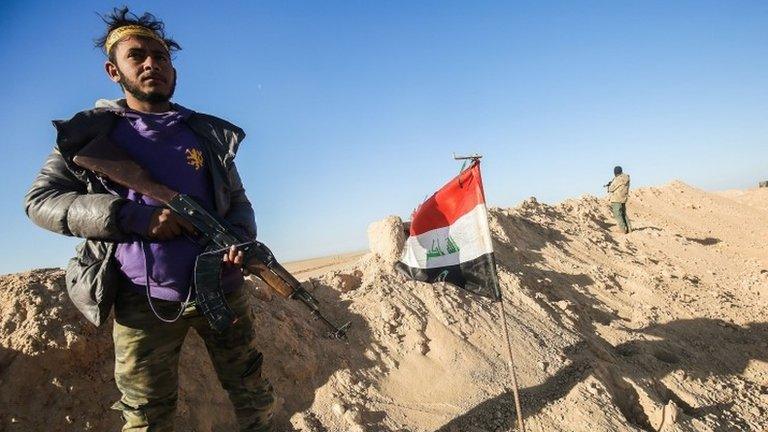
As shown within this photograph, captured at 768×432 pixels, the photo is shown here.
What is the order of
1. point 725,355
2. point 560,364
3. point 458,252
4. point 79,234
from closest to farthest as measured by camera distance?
point 79,234 < point 458,252 < point 560,364 < point 725,355

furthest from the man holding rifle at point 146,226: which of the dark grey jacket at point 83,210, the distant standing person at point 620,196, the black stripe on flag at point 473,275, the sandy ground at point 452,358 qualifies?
the distant standing person at point 620,196

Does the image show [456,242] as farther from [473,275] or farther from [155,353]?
A: [155,353]

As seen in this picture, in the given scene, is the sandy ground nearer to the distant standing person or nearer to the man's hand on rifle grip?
the man's hand on rifle grip

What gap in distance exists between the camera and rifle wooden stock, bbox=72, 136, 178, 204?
6.70ft

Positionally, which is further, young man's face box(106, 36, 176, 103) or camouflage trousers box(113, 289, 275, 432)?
young man's face box(106, 36, 176, 103)

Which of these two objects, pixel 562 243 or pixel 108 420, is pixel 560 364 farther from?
pixel 562 243

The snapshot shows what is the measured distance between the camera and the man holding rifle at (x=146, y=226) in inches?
80.1

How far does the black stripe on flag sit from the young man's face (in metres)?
2.94

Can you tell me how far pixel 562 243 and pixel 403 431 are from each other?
7.40 m

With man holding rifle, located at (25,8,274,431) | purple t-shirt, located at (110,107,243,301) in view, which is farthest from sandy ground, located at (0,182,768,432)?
purple t-shirt, located at (110,107,243,301)

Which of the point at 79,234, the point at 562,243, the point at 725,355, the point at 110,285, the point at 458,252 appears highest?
the point at 79,234

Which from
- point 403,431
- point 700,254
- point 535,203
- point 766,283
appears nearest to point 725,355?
point 766,283

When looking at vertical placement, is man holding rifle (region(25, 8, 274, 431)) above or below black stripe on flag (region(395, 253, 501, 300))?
above

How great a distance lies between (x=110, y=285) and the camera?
2.08 m
